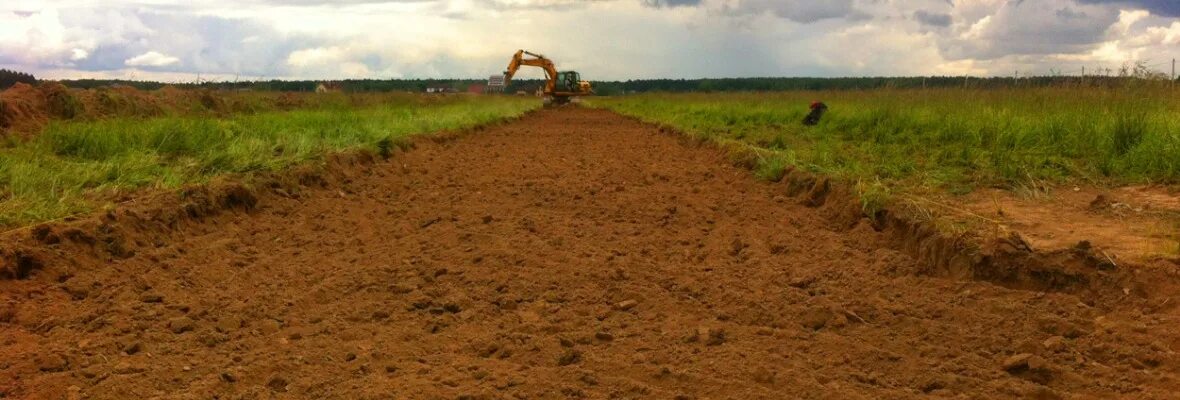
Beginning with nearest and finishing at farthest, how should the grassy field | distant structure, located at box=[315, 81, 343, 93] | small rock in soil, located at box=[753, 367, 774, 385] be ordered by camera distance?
small rock in soil, located at box=[753, 367, 774, 385]
the grassy field
distant structure, located at box=[315, 81, 343, 93]

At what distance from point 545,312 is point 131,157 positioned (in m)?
5.03

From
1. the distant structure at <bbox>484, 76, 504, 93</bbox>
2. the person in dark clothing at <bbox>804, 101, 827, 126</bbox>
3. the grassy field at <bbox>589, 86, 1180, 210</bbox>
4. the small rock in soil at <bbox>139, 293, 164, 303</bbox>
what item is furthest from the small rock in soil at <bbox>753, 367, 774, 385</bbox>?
the distant structure at <bbox>484, 76, 504, 93</bbox>

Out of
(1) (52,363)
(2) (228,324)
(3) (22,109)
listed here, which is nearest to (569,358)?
(2) (228,324)

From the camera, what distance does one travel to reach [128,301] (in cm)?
400

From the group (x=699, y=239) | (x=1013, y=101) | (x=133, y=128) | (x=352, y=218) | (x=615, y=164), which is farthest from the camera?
(x=1013, y=101)

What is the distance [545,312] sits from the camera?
3797mm

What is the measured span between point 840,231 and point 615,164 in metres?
5.15

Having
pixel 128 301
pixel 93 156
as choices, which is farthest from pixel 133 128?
pixel 128 301

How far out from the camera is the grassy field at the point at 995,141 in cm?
664

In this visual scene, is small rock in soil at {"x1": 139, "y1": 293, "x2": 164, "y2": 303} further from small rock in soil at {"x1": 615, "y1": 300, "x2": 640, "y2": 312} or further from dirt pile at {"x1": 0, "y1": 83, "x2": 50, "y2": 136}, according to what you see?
dirt pile at {"x1": 0, "y1": 83, "x2": 50, "y2": 136}

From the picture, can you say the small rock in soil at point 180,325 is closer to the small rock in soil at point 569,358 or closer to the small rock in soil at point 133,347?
the small rock in soil at point 133,347

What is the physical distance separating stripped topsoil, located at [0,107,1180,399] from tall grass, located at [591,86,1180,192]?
155 centimetres

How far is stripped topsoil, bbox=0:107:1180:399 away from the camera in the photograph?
294 centimetres

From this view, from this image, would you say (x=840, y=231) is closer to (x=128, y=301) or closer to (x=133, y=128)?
(x=128, y=301)
